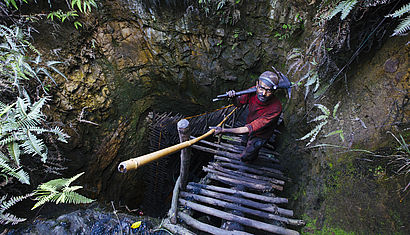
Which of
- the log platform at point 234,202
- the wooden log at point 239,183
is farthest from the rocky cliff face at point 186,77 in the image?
the wooden log at point 239,183

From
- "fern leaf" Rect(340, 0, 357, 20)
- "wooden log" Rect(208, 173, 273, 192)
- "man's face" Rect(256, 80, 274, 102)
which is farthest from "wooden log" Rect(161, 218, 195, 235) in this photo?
"fern leaf" Rect(340, 0, 357, 20)

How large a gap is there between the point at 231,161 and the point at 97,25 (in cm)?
377

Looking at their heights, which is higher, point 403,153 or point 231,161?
point 403,153

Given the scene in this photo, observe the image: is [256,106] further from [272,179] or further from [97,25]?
[97,25]

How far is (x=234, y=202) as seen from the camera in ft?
7.48

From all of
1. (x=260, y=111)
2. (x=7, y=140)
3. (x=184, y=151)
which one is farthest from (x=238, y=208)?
(x=7, y=140)

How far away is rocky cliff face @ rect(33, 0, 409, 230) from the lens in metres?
2.14

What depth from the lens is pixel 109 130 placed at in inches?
157

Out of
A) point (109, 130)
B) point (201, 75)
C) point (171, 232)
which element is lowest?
point (171, 232)

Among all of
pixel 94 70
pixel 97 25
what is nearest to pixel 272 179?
pixel 94 70

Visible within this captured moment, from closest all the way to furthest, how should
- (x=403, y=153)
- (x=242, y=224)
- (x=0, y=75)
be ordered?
(x=403, y=153), (x=242, y=224), (x=0, y=75)

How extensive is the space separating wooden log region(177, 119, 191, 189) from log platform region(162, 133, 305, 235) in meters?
0.11

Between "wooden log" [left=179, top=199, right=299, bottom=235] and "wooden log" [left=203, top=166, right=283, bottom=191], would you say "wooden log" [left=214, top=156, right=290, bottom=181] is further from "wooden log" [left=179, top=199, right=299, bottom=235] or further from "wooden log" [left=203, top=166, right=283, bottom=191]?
"wooden log" [left=179, top=199, right=299, bottom=235]

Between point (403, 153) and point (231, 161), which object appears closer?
point (403, 153)
